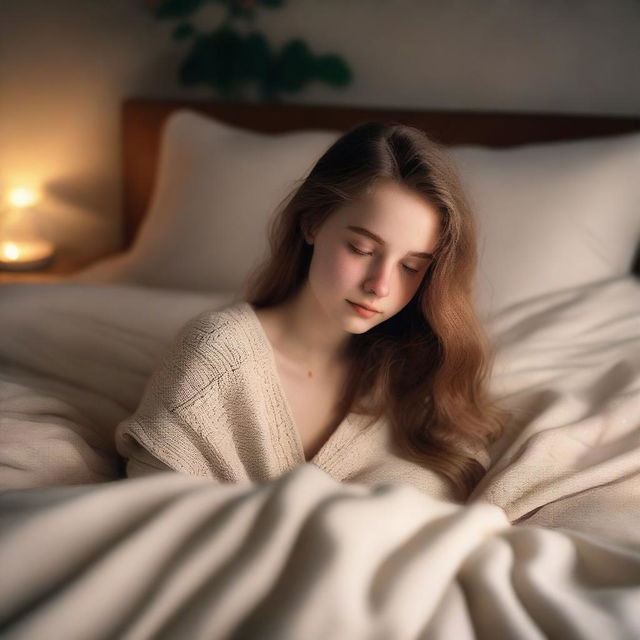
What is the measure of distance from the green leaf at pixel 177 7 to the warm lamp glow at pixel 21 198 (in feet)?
2.30

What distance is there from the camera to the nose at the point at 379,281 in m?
1.02

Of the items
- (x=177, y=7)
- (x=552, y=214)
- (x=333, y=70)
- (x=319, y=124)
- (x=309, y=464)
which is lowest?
(x=309, y=464)

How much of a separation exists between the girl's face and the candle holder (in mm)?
1462

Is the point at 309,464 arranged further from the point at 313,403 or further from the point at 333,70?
the point at 333,70

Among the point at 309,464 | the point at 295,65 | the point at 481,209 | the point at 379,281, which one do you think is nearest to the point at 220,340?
the point at 379,281

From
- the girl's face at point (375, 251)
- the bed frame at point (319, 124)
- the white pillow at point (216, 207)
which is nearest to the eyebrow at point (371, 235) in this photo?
the girl's face at point (375, 251)

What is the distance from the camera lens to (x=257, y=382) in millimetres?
1111

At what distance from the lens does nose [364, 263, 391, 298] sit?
1017mm

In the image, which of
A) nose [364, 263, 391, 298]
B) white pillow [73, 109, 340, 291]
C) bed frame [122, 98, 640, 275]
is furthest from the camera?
bed frame [122, 98, 640, 275]

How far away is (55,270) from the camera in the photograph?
2324 millimetres

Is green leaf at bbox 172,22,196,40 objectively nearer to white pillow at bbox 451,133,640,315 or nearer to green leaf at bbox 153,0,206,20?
green leaf at bbox 153,0,206,20

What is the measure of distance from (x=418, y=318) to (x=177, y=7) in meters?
1.44

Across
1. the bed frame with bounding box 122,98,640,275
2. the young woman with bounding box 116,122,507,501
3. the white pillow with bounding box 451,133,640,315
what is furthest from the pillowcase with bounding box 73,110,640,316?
the young woman with bounding box 116,122,507,501

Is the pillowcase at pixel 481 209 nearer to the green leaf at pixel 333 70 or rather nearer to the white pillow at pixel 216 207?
the white pillow at pixel 216 207
